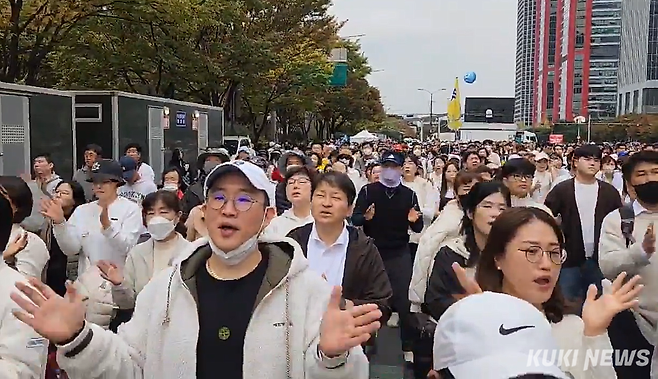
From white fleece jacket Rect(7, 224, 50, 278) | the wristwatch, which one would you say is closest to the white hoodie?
white fleece jacket Rect(7, 224, 50, 278)

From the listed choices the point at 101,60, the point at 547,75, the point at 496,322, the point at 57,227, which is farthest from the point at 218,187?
the point at 547,75

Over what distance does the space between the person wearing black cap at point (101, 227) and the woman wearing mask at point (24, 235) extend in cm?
90

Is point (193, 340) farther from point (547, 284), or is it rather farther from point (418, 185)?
point (418, 185)

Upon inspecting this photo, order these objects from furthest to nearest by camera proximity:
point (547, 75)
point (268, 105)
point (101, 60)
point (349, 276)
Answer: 1. point (547, 75)
2. point (268, 105)
3. point (101, 60)
4. point (349, 276)

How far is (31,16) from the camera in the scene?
1823 centimetres

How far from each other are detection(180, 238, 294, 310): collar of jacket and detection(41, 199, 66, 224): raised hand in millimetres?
2824

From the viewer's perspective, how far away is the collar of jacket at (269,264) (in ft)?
9.03

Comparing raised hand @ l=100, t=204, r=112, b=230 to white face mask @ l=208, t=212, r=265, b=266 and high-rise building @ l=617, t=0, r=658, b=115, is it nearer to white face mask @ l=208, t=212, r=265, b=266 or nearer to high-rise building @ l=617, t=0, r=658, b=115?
white face mask @ l=208, t=212, r=265, b=266

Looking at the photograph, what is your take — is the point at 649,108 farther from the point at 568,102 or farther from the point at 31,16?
the point at 31,16

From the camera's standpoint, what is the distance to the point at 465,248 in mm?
4348

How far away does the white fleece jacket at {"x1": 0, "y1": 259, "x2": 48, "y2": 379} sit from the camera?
2.83 m

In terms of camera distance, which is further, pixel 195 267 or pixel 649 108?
pixel 649 108

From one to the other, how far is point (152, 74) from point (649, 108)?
99814mm

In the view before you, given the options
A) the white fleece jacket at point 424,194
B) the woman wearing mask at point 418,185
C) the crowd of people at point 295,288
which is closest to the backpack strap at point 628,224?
the crowd of people at point 295,288
